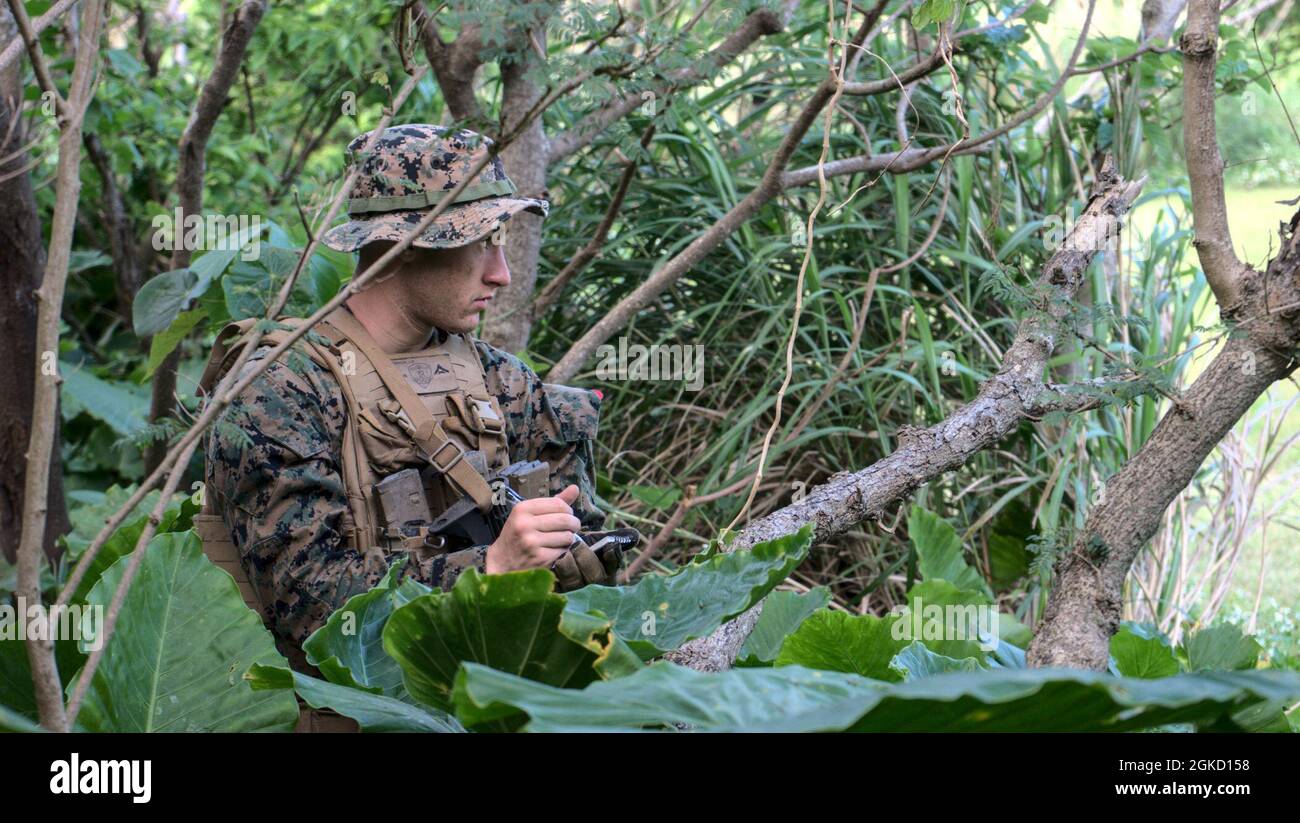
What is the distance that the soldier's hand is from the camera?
2.12m

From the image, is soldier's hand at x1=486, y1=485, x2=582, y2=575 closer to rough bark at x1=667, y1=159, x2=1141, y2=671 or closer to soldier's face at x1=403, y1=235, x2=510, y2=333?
rough bark at x1=667, y1=159, x2=1141, y2=671

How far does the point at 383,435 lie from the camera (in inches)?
95.9

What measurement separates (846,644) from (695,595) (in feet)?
1.43

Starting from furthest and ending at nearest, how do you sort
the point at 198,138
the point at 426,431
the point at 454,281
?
the point at 198,138 < the point at 454,281 < the point at 426,431

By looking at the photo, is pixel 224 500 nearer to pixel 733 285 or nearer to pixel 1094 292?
pixel 733 285

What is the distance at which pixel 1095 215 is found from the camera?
8.38 feet

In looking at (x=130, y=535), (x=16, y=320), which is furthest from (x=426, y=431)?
(x=16, y=320)

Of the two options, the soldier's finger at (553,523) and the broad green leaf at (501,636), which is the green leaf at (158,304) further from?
the broad green leaf at (501,636)

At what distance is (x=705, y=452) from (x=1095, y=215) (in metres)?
1.73

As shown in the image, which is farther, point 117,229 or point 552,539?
point 117,229

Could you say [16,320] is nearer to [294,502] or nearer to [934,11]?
[294,502]

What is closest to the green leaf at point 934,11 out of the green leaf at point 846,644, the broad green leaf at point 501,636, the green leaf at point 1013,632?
A: the green leaf at point 846,644

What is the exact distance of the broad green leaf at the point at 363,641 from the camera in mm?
1783
